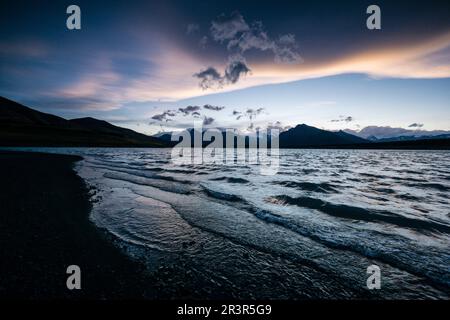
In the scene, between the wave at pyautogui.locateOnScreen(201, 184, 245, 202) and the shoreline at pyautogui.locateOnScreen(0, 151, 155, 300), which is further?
the wave at pyautogui.locateOnScreen(201, 184, 245, 202)

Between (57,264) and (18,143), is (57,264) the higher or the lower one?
the lower one

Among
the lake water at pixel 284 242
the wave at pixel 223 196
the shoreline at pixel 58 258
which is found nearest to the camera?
the shoreline at pixel 58 258

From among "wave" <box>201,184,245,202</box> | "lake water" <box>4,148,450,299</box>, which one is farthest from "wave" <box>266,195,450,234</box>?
"wave" <box>201,184,245,202</box>

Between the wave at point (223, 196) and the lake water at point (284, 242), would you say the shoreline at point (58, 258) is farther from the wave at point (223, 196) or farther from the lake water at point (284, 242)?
the wave at point (223, 196)

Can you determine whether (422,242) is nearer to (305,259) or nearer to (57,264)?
(305,259)

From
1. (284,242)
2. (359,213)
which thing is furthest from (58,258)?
(359,213)

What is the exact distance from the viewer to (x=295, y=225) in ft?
30.7

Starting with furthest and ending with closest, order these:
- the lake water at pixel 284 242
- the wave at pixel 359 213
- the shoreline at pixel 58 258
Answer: the wave at pixel 359 213, the lake water at pixel 284 242, the shoreline at pixel 58 258

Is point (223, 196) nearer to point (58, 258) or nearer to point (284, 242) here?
point (284, 242)

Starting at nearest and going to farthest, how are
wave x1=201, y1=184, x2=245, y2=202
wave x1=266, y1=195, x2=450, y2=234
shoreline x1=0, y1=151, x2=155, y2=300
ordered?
shoreline x1=0, y1=151, x2=155, y2=300 → wave x1=266, y1=195, x2=450, y2=234 → wave x1=201, y1=184, x2=245, y2=202

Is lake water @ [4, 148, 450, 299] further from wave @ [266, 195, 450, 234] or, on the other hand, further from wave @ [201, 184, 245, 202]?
wave @ [201, 184, 245, 202]

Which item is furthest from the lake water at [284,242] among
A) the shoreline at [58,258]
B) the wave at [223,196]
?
the shoreline at [58,258]
